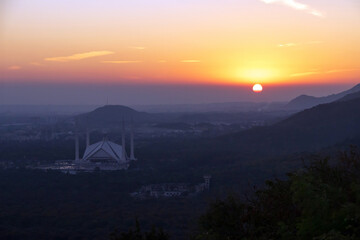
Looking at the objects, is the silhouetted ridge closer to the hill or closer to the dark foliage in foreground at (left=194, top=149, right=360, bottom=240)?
the hill

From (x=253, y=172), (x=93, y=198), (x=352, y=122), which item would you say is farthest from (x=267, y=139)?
(x=93, y=198)

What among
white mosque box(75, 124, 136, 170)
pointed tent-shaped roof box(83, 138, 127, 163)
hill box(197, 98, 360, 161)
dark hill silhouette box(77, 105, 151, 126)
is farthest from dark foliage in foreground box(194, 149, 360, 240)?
dark hill silhouette box(77, 105, 151, 126)

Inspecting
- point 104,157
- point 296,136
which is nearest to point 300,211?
point 104,157

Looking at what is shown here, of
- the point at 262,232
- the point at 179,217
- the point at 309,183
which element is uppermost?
the point at 309,183

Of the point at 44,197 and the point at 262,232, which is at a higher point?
the point at 262,232

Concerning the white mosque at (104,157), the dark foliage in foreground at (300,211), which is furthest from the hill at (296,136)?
the dark foliage in foreground at (300,211)

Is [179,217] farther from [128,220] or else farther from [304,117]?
[304,117]

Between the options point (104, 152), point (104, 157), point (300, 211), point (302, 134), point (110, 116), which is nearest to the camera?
point (300, 211)

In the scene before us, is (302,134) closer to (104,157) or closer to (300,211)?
(104,157)

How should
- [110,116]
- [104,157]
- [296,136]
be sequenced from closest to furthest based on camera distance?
[104,157]
[296,136]
[110,116]
